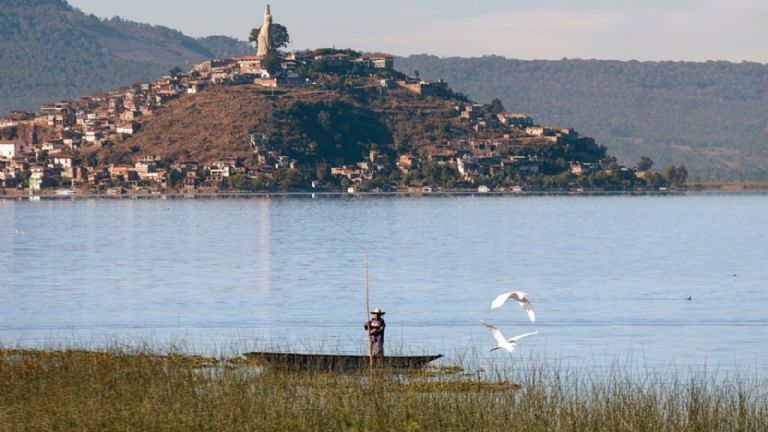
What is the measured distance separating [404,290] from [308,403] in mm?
33321

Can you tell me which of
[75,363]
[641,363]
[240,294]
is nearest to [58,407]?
[75,363]

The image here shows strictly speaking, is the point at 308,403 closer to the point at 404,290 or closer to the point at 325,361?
the point at 325,361

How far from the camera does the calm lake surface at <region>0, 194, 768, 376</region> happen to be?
3616 cm

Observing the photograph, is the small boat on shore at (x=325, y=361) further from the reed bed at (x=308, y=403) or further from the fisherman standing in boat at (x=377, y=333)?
the reed bed at (x=308, y=403)

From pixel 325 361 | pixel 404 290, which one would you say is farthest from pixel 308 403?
pixel 404 290

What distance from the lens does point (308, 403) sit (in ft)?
70.7

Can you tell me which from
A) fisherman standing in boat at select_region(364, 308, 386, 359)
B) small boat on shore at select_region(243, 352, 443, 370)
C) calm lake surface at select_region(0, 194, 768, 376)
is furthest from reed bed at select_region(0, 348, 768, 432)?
calm lake surface at select_region(0, 194, 768, 376)

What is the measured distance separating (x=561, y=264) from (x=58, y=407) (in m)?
53.8

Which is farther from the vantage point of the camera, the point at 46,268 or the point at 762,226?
the point at 762,226

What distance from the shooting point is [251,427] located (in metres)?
19.8

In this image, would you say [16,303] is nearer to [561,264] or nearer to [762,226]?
[561,264]

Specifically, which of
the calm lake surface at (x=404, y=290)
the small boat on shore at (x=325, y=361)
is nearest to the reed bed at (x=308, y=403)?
the small boat on shore at (x=325, y=361)

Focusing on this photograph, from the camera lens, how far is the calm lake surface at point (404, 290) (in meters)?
36.2

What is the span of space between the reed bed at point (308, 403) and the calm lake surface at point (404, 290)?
17.4ft
